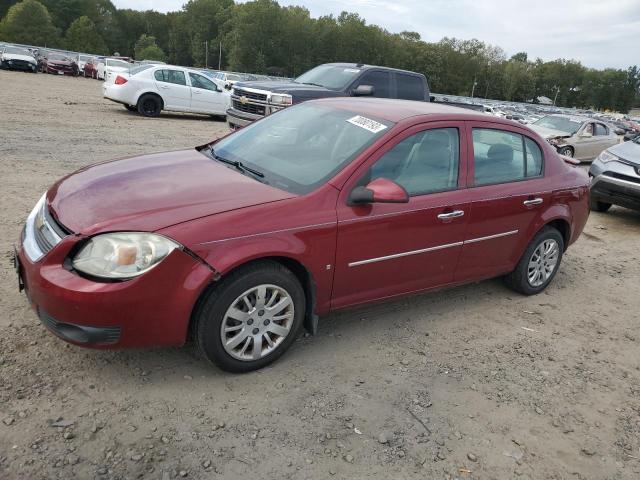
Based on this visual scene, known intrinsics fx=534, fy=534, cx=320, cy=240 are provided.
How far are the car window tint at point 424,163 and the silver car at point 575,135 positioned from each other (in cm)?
1152

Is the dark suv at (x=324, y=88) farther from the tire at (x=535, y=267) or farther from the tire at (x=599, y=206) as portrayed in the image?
the tire at (x=535, y=267)

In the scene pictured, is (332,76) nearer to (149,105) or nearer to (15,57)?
(149,105)

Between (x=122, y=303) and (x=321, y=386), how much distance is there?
1298mm

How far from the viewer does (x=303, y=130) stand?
407cm

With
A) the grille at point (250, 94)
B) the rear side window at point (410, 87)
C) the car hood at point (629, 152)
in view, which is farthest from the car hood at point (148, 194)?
the rear side window at point (410, 87)

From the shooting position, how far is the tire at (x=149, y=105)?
590 inches

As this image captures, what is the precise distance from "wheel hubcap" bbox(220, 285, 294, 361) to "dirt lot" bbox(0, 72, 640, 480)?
0.18m

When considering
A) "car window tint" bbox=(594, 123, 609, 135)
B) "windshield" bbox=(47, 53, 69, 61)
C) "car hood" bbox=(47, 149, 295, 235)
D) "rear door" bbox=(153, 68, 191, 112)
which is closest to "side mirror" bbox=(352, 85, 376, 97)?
"car hood" bbox=(47, 149, 295, 235)

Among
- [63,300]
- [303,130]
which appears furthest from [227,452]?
[303,130]

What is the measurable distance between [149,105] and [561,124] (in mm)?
11788

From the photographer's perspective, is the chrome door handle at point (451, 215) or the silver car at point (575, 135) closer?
the chrome door handle at point (451, 215)

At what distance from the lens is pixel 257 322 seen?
322cm

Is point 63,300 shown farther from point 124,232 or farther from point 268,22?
point 268,22

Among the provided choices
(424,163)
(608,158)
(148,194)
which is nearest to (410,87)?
(608,158)
